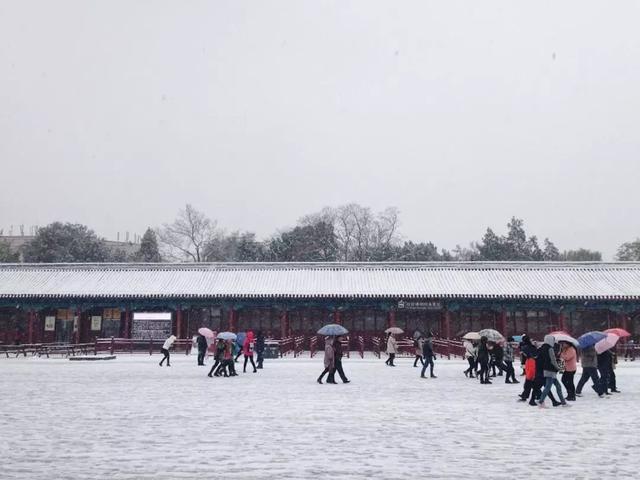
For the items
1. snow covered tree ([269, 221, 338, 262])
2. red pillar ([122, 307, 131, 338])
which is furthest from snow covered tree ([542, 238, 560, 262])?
red pillar ([122, 307, 131, 338])

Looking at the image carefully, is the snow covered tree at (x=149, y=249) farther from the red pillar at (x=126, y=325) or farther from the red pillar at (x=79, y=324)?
the red pillar at (x=126, y=325)

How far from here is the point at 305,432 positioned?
30.6ft

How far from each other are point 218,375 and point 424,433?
1143 cm

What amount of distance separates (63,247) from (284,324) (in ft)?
138

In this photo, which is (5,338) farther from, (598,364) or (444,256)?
(444,256)

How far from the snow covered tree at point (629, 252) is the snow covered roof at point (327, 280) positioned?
44.0m

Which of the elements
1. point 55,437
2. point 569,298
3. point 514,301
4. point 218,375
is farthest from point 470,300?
point 55,437

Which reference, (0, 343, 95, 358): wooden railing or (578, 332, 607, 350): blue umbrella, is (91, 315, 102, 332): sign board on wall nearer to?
(0, 343, 95, 358): wooden railing

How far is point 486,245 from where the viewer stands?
69.4 m

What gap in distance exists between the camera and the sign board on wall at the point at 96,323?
122ft

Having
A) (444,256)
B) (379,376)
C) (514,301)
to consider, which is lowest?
(379,376)

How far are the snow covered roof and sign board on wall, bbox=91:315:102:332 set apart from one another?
198 centimetres

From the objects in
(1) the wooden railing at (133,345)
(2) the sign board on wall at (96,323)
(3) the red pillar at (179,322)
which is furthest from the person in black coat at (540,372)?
(2) the sign board on wall at (96,323)

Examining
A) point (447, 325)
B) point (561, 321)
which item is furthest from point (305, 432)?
point (561, 321)
